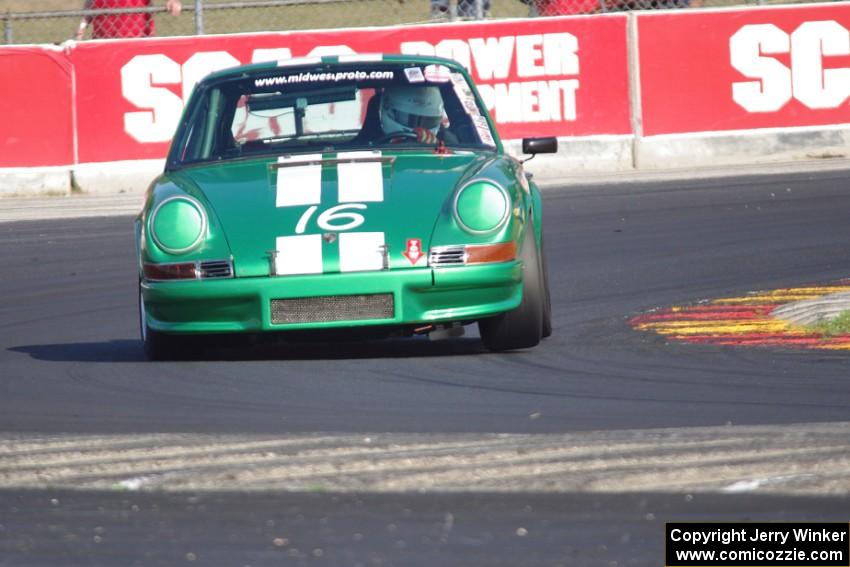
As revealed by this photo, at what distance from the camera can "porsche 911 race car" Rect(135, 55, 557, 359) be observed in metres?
6.26

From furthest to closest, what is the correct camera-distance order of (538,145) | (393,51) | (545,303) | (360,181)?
(393,51) → (538,145) → (545,303) → (360,181)

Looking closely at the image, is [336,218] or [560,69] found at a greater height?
[560,69]

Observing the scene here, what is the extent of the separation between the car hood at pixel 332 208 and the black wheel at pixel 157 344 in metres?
0.53

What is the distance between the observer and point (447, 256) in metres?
6.30

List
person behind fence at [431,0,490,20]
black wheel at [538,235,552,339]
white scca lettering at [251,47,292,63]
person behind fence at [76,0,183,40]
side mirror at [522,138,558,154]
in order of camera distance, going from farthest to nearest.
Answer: person behind fence at [76,0,183,40]
person behind fence at [431,0,490,20]
white scca lettering at [251,47,292,63]
side mirror at [522,138,558,154]
black wheel at [538,235,552,339]

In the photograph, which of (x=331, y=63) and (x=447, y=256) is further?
(x=331, y=63)

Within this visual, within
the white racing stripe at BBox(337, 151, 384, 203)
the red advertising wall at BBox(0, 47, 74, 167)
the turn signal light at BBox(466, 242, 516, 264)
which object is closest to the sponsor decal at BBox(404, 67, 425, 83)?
the white racing stripe at BBox(337, 151, 384, 203)

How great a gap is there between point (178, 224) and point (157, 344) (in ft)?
1.73

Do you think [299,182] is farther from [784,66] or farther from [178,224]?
[784,66]

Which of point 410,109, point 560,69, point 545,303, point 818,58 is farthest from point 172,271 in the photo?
point 818,58

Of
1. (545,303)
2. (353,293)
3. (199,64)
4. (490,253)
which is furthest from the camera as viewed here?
(199,64)

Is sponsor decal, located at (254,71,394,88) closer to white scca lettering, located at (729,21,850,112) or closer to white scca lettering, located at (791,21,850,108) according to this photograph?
white scca lettering, located at (729,21,850,112)

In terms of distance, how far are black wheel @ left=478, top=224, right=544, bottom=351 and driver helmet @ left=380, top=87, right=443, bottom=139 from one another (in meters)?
0.91

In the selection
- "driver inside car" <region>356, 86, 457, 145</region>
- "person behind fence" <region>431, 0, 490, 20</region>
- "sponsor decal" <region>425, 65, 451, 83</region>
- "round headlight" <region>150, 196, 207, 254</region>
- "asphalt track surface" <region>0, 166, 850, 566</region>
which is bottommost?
"asphalt track surface" <region>0, 166, 850, 566</region>
